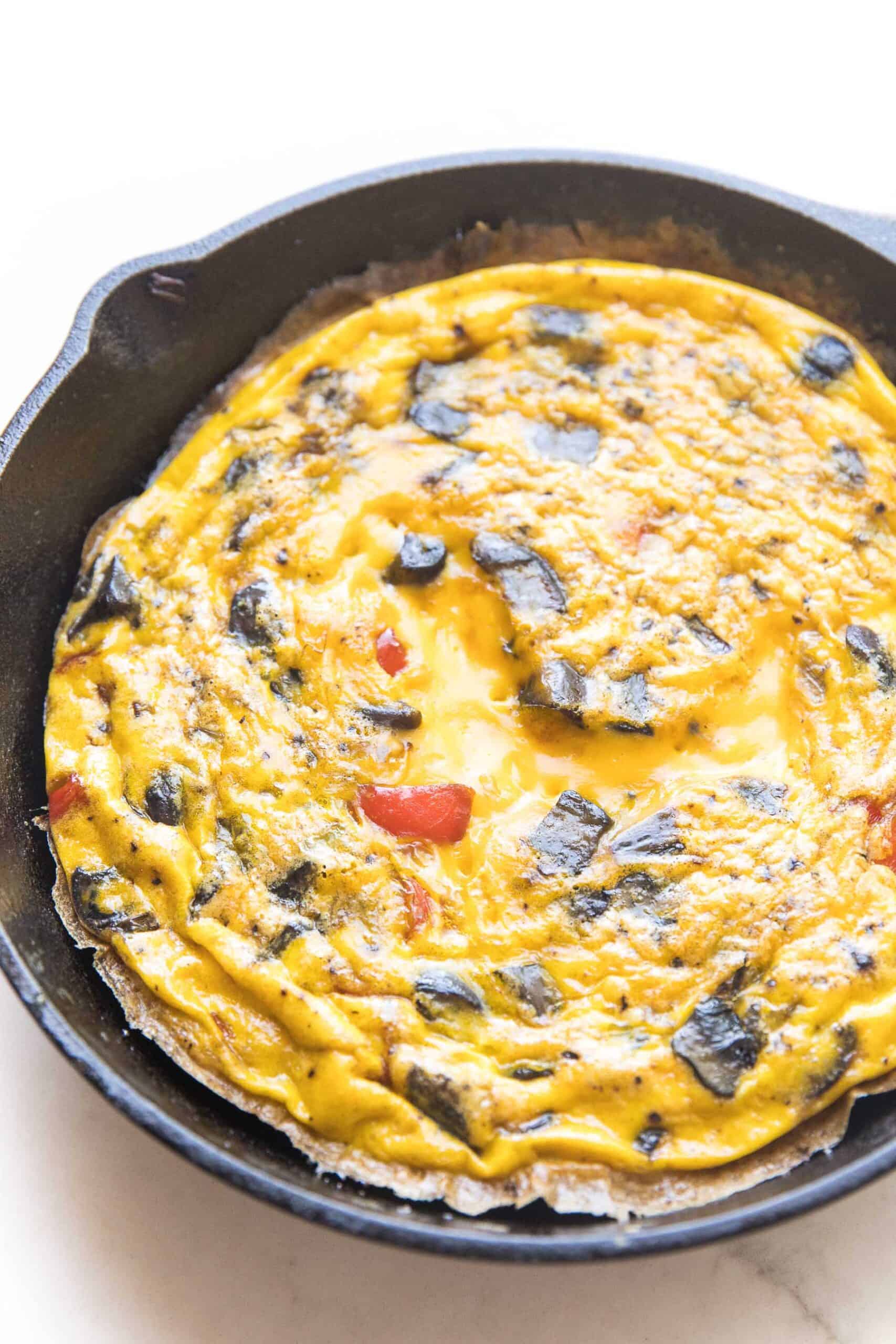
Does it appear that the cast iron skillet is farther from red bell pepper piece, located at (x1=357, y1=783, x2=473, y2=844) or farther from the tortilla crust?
red bell pepper piece, located at (x1=357, y1=783, x2=473, y2=844)

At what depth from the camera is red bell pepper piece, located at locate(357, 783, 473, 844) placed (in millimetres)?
2939

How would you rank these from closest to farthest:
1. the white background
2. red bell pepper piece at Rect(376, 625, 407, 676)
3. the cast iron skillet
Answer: the cast iron skillet < red bell pepper piece at Rect(376, 625, 407, 676) < the white background

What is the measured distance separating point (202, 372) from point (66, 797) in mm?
1360

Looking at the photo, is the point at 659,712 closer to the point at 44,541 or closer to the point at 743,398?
the point at 743,398

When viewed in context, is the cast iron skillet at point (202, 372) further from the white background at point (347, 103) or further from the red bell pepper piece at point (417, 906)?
the white background at point (347, 103)

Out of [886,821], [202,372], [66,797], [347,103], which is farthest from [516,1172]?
[347,103]

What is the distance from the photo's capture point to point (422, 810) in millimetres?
2943

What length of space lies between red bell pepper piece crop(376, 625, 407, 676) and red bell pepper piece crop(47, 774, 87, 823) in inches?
31.5

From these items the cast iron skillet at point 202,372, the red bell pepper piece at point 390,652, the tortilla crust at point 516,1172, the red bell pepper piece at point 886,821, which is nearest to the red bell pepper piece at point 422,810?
the red bell pepper piece at point 390,652

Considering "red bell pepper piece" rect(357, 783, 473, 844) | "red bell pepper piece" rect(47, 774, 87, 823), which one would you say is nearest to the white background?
"red bell pepper piece" rect(47, 774, 87, 823)

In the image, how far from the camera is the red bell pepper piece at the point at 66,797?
9.84ft

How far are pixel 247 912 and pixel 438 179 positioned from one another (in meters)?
2.13

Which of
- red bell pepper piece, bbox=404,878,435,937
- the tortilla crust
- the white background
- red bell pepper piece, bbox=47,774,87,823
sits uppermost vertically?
the white background

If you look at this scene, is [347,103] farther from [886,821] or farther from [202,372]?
[886,821]
